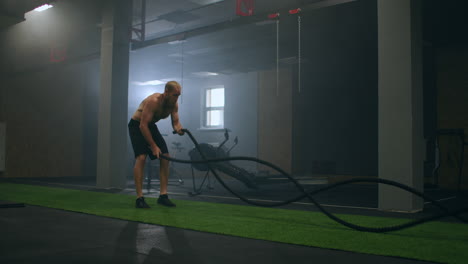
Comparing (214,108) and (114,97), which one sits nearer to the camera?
(114,97)

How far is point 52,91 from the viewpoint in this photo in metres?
10.5

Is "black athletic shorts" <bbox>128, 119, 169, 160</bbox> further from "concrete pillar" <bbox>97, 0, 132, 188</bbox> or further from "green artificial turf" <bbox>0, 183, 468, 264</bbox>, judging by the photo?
"concrete pillar" <bbox>97, 0, 132, 188</bbox>

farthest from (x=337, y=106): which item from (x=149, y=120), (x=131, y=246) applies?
(x=131, y=246)

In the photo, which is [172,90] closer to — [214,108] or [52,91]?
[52,91]

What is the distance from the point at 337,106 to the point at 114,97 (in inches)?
212

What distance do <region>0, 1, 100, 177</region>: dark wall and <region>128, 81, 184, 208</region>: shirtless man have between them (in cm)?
416

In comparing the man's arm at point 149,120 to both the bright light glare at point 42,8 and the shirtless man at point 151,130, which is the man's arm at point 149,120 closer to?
the shirtless man at point 151,130

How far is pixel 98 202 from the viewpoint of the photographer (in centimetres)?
470

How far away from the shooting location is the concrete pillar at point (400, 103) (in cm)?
407

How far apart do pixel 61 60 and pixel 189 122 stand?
15.4ft

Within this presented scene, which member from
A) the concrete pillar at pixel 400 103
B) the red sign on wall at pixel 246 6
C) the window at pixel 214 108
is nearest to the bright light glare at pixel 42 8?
the red sign on wall at pixel 246 6

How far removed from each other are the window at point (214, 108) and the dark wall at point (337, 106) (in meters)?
2.65

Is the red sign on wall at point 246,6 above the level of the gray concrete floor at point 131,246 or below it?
above

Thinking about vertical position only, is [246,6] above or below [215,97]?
above
